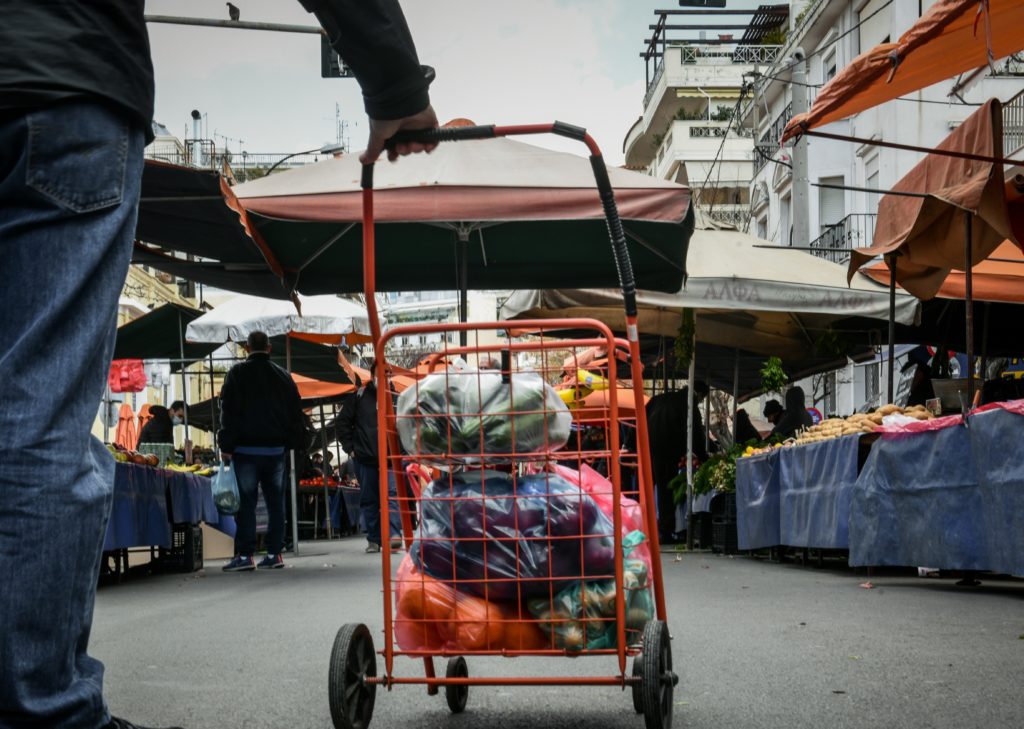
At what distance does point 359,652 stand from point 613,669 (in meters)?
1.64

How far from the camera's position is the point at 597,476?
3.53 meters

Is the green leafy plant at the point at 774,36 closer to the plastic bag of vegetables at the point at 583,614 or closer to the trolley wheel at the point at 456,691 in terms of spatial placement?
the trolley wheel at the point at 456,691

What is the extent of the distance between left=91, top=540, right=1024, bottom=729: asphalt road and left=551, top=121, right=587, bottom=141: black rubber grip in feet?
5.22

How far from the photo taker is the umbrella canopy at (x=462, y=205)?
7.81 m

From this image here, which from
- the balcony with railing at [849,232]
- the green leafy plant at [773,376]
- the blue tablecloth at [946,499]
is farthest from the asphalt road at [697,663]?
the balcony with railing at [849,232]

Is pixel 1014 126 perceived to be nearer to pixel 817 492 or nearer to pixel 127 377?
pixel 127 377

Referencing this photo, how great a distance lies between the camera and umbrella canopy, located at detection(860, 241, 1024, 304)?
12758 millimetres

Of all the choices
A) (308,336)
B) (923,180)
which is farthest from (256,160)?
(923,180)

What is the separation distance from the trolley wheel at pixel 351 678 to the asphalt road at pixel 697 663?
31 cm

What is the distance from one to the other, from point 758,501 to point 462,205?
5470mm

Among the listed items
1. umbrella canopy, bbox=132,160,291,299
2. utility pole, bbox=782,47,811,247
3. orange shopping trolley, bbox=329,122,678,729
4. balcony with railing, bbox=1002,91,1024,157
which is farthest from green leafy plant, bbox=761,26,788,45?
orange shopping trolley, bbox=329,122,678,729

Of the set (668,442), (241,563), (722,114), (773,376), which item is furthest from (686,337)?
(722,114)

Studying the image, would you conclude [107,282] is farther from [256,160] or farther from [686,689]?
[256,160]

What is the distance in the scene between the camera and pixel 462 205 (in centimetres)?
782
